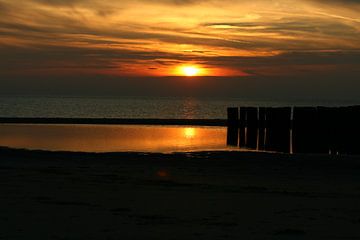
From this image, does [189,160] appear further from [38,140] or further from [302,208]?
[38,140]

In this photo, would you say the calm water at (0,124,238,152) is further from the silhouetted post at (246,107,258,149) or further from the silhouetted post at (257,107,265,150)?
the silhouetted post at (257,107,265,150)

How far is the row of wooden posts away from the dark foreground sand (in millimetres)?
4695

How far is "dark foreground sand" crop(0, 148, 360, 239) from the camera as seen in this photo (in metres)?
6.95

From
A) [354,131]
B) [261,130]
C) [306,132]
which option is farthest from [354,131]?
[261,130]

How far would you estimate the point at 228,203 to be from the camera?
8.79 metres

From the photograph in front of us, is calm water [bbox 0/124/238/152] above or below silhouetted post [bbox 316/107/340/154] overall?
below

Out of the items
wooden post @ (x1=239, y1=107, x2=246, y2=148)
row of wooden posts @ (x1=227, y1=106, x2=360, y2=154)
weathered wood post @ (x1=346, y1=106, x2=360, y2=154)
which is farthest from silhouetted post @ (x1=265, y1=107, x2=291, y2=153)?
weathered wood post @ (x1=346, y1=106, x2=360, y2=154)

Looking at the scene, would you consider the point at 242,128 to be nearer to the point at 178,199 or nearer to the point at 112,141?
the point at 112,141

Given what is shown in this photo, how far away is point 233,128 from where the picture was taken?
23547mm

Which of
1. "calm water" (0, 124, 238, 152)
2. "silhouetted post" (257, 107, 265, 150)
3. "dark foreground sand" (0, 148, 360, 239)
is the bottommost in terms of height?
"calm water" (0, 124, 238, 152)

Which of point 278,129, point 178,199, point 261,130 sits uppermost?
point 178,199

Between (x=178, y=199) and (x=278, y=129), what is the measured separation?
1258 cm

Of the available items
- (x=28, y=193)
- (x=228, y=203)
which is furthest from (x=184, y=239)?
(x=28, y=193)

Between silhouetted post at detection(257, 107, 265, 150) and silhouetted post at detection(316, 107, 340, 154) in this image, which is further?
silhouetted post at detection(257, 107, 265, 150)
